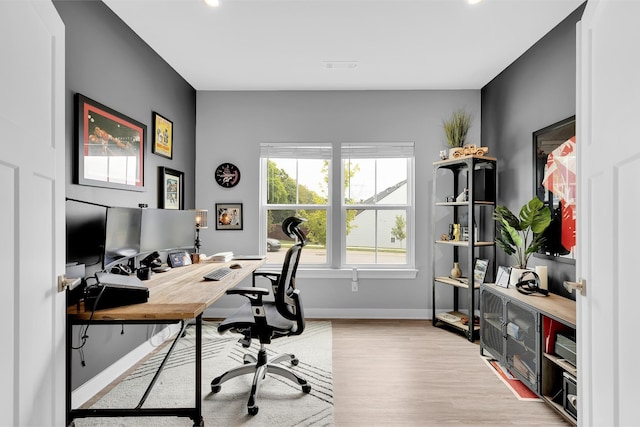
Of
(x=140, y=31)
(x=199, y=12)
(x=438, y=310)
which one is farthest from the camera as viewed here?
(x=438, y=310)

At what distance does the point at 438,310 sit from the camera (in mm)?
3928

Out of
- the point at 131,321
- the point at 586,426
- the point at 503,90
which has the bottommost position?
the point at 586,426

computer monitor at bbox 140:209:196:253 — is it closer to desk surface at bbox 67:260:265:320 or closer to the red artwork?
desk surface at bbox 67:260:265:320

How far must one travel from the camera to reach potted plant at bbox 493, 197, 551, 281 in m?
2.55

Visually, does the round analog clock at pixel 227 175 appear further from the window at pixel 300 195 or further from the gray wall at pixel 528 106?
the gray wall at pixel 528 106

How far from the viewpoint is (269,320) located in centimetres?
228

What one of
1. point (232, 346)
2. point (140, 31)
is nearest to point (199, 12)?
point (140, 31)

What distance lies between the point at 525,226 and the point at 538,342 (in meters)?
0.87

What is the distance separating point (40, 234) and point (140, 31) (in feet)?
7.09

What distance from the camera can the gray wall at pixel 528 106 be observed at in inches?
99.2

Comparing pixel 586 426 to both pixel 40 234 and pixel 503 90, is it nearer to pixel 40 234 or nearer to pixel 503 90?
pixel 40 234

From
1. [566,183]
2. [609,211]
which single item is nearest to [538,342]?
[566,183]

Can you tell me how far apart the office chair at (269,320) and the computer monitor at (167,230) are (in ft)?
3.08

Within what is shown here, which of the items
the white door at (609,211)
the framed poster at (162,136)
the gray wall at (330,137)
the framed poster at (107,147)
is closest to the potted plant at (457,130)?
the gray wall at (330,137)
